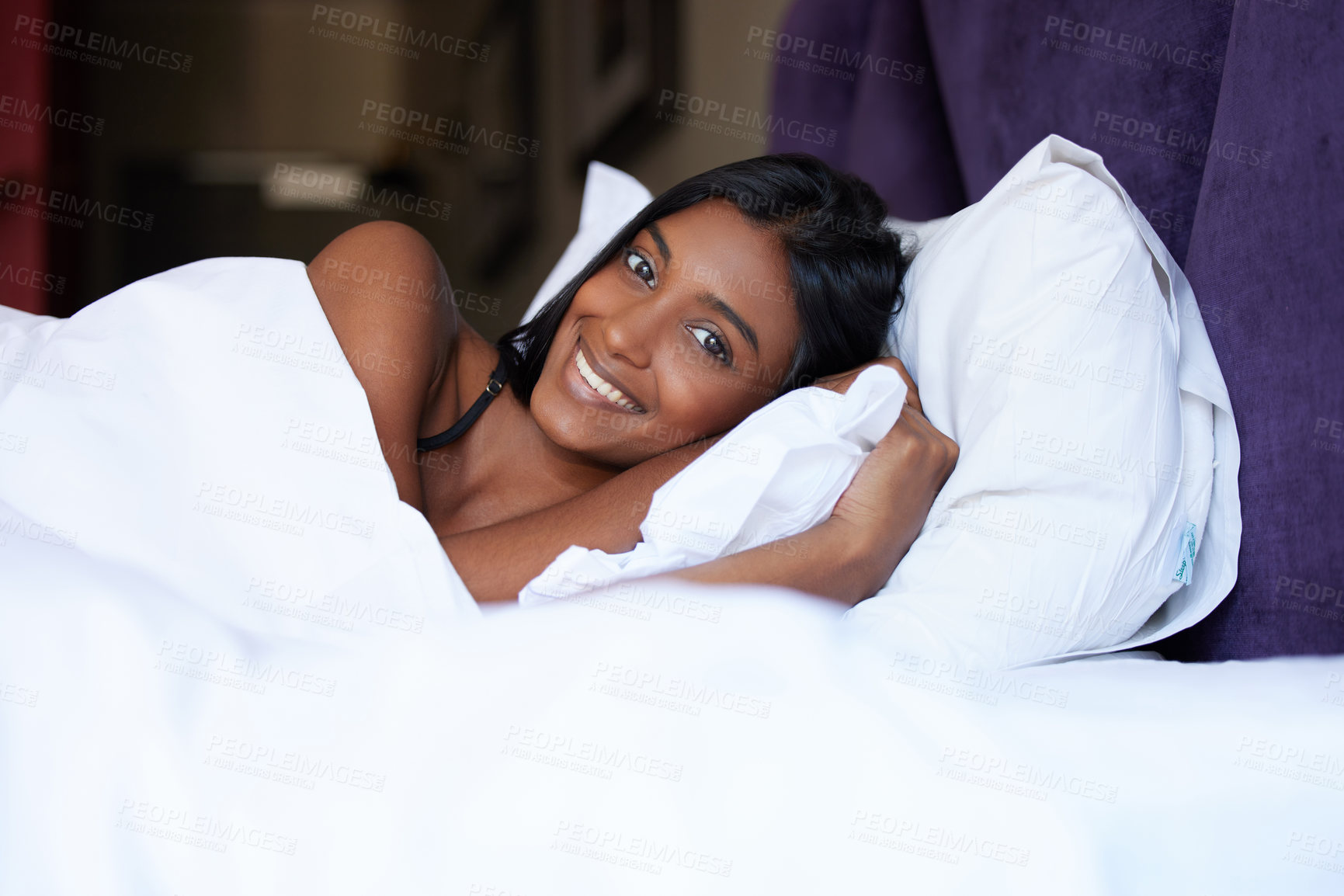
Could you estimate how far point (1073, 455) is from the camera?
873 mm

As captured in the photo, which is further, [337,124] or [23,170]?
[337,124]

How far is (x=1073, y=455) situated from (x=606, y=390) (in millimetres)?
481

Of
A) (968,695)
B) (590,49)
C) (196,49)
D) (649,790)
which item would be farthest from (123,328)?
(196,49)

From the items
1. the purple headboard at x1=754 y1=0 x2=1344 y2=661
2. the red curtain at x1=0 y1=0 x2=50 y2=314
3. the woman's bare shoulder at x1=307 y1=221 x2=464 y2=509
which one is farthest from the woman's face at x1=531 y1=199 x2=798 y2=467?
the red curtain at x1=0 y1=0 x2=50 y2=314

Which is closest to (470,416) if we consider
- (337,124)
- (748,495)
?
(748,495)

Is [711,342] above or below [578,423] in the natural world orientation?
above

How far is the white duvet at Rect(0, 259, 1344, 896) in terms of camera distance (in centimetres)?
59

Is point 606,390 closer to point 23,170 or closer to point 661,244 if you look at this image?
point 661,244

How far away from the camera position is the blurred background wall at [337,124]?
8.07ft

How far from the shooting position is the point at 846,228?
119 centimetres

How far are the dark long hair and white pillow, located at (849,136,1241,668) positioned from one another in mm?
200

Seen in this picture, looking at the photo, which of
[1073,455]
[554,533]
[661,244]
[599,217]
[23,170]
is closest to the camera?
[1073,455]

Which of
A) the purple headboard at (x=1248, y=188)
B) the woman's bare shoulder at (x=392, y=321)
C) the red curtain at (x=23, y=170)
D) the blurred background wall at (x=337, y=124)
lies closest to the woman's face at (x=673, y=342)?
the woman's bare shoulder at (x=392, y=321)

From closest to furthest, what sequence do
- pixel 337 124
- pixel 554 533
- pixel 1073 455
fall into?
pixel 1073 455
pixel 554 533
pixel 337 124
